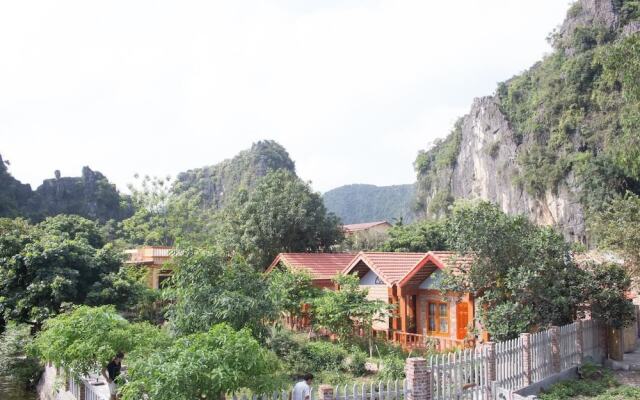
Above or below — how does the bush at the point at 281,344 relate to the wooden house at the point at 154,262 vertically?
below

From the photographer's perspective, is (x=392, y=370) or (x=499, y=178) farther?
(x=499, y=178)

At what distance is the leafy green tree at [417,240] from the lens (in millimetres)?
37188

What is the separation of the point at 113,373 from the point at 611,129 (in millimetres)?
51323

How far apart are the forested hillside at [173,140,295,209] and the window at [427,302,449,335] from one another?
204 ft

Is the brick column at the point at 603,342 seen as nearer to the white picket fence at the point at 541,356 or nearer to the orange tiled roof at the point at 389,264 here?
the white picket fence at the point at 541,356

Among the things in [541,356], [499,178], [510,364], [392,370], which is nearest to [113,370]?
[392,370]

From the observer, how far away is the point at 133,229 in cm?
4381

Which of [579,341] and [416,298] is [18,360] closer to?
[416,298]

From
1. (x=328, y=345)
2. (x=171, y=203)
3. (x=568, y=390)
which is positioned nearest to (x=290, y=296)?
(x=328, y=345)

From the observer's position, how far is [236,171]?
97.6 metres

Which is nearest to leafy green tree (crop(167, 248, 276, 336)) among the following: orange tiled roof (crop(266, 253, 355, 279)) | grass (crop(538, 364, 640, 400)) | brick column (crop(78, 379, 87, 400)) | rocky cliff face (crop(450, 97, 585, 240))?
brick column (crop(78, 379, 87, 400))

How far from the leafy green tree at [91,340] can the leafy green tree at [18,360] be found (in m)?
5.24

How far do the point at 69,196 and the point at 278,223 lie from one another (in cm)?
5035

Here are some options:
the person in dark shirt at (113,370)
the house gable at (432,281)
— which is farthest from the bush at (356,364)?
the person in dark shirt at (113,370)
